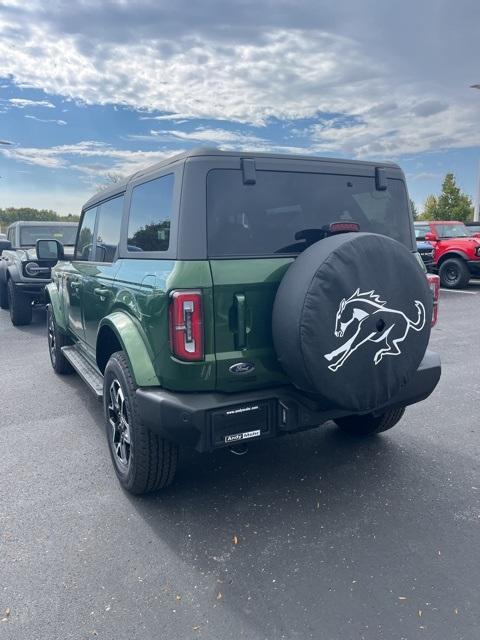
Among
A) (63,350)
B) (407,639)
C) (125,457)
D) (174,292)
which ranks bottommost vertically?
(407,639)

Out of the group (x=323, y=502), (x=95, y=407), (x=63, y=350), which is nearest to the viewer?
(x=323, y=502)

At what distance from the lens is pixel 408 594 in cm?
222

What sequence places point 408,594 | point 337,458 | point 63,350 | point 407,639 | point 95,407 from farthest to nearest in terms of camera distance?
point 63,350 < point 95,407 < point 337,458 < point 408,594 < point 407,639

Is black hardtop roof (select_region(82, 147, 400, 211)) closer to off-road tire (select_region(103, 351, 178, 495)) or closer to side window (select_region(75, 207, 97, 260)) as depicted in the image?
side window (select_region(75, 207, 97, 260))

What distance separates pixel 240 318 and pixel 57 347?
377cm

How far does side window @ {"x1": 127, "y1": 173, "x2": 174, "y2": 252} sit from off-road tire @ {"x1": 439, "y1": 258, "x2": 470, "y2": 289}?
1158 centimetres

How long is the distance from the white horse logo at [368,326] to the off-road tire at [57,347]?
12.7 feet

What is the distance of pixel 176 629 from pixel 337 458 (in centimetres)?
180

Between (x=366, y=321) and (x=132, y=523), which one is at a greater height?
(x=366, y=321)

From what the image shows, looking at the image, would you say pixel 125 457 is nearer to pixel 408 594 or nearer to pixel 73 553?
pixel 73 553

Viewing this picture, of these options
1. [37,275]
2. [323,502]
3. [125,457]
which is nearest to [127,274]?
[125,457]

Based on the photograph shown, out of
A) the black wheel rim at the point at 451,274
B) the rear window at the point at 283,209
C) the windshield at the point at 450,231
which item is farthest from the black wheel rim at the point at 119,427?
the windshield at the point at 450,231

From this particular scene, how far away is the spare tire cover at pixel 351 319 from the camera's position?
94.5 inches

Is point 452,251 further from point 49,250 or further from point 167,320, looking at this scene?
point 167,320
